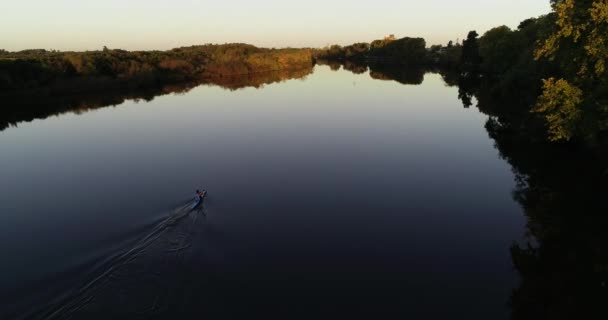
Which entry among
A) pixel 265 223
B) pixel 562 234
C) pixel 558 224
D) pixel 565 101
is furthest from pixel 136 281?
pixel 565 101

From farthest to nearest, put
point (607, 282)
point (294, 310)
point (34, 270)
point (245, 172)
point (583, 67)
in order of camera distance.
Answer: point (245, 172) < point (583, 67) < point (34, 270) < point (607, 282) < point (294, 310)

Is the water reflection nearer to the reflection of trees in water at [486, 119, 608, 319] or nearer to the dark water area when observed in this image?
the reflection of trees in water at [486, 119, 608, 319]

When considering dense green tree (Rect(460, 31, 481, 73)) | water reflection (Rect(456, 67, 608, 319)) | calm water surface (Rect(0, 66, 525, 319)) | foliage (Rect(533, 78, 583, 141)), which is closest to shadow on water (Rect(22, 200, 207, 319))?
calm water surface (Rect(0, 66, 525, 319))

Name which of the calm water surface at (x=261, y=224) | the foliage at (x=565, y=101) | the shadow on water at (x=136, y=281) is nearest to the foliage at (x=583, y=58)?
the foliage at (x=565, y=101)

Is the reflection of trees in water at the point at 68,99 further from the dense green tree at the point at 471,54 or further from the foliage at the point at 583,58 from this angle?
the foliage at the point at 583,58

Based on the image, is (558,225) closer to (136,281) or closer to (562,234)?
(562,234)

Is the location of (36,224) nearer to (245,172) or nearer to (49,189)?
(49,189)

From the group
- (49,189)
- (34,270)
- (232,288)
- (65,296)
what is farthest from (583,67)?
(49,189)
